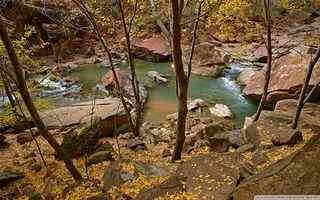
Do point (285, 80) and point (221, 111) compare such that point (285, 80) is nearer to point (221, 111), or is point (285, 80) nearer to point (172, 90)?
point (221, 111)

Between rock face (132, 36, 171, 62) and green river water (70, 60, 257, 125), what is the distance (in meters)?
0.69

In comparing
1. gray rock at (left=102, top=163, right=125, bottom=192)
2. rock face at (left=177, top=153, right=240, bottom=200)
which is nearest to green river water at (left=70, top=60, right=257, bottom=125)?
gray rock at (left=102, top=163, right=125, bottom=192)

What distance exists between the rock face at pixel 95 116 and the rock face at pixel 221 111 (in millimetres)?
4252

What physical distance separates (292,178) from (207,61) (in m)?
19.0

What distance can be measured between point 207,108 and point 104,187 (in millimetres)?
10295

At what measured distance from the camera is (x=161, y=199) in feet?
21.8

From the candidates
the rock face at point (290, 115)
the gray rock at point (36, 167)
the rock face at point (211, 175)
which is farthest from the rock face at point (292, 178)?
the gray rock at point (36, 167)

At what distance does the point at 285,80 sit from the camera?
17.4 meters

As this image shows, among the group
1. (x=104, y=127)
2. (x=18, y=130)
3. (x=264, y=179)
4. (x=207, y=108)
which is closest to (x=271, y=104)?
(x=207, y=108)

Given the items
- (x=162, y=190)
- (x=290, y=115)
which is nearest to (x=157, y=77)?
(x=290, y=115)

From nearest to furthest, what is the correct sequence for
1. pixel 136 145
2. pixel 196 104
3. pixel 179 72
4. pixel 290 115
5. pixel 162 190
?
pixel 162 190
pixel 179 72
pixel 136 145
pixel 290 115
pixel 196 104

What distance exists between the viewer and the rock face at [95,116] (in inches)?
580

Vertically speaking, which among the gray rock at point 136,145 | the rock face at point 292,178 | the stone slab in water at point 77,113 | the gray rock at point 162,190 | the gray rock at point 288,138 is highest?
the rock face at point 292,178

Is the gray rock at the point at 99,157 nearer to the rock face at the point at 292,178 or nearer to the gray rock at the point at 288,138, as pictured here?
the gray rock at the point at 288,138
